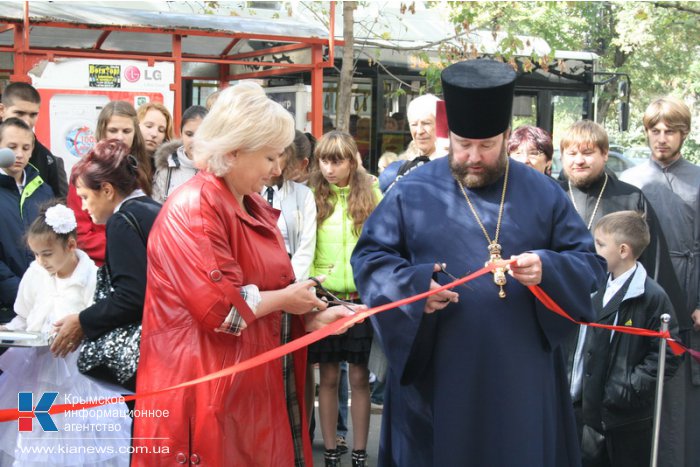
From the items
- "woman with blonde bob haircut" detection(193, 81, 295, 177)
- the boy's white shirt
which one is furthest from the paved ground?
"woman with blonde bob haircut" detection(193, 81, 295, 177)

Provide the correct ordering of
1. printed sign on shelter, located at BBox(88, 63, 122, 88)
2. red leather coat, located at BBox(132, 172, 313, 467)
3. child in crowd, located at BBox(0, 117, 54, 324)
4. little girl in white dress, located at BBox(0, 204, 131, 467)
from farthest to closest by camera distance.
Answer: printed sign on shelter, located at BBox(88, 63, 122, 88), child in crowd, located at BBox(0, 117, 54, 324), little girl in white dress, located at BBox(0, 204, 131, 467), red leather coat, located at BBox(132, 172, 313, 467)

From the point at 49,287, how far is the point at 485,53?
9.40 meters

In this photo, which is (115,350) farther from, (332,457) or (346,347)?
(332,457)

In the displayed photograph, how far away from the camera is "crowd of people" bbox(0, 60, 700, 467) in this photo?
303cm

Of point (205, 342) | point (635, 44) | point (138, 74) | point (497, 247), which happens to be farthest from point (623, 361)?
point (635, 44)

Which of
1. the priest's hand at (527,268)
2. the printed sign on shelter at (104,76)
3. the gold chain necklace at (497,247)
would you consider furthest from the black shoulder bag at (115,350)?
the printed sign on shelter at (104,76)

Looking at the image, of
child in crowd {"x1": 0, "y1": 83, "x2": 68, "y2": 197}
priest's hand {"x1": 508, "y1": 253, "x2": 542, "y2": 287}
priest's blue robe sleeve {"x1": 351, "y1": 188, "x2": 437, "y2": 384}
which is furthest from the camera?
child in crowd {"x1": 0, "y1": 83, "x2": 68, "y2": 197}

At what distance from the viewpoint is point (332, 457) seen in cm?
532

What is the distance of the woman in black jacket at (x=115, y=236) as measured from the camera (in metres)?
3.43

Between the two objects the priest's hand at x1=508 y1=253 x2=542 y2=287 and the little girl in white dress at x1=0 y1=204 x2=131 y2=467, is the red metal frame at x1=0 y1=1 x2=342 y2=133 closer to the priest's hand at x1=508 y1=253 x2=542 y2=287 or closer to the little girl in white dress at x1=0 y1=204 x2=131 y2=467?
the little girl in white dress at x1=0 y1=204 x2=131 y2=467

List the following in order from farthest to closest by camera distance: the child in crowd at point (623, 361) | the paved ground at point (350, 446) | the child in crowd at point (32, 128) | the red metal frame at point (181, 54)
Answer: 1. the red metal frame at point (181, 54)
2. the child in crowd at point (32, 128)
3. the paved ground at point (350, 446)
4. the child in crowd at point (623, 361)

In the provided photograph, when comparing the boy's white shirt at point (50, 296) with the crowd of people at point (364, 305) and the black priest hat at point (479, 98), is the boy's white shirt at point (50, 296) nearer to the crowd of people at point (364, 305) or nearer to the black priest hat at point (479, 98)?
the crowd of people at point (364, 305)

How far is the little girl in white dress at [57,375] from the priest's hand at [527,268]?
1.73 m

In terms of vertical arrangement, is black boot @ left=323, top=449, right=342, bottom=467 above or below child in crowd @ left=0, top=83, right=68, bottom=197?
below
